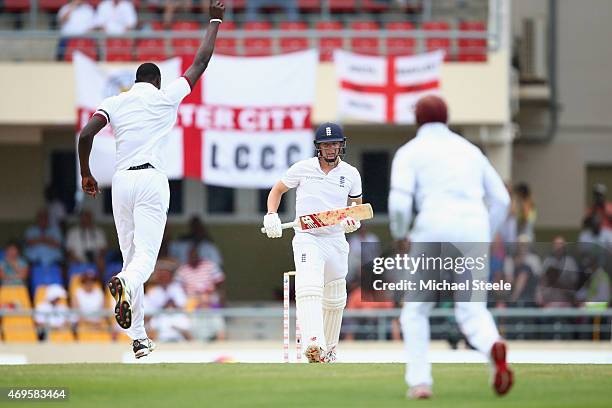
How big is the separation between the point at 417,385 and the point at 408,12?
1640 cm

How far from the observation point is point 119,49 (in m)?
24.7

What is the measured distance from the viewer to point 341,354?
21.2 metres

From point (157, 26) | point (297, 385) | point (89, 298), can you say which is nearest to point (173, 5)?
point (157, 26)

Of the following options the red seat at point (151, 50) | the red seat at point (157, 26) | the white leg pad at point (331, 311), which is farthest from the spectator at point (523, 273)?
the white leg pad at point (331, 311)

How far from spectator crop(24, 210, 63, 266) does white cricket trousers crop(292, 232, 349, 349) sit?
11.0 meters

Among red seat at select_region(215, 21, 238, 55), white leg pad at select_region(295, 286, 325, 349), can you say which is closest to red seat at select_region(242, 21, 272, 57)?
red seat at select_region(215, 21, 238, 55)

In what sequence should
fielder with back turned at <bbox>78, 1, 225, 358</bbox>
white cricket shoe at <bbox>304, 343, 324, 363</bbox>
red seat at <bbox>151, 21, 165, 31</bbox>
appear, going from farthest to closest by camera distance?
1. red seat at <bbox>151, 21, 165, 31</bbox>
2. white cricket shoe at <bbox>304, 343, 324, 363</bbox>
3. fielder with back turned at <bbox>78, 1, 225, 358</bbox>

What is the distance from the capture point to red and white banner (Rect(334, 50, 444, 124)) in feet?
75.7

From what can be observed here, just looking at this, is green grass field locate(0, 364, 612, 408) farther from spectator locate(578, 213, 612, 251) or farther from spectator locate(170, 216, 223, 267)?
spectator locate(170, 216, 223, 267)

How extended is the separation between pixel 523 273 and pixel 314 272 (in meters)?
9.17

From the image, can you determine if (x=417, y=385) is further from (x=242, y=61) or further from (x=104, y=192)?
(x=104, y=192)

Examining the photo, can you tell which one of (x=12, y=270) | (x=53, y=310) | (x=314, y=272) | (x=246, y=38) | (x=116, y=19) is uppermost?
(x=116, y=19)

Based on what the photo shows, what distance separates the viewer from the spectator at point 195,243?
24.5m

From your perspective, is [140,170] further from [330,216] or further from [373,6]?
[373,6]
